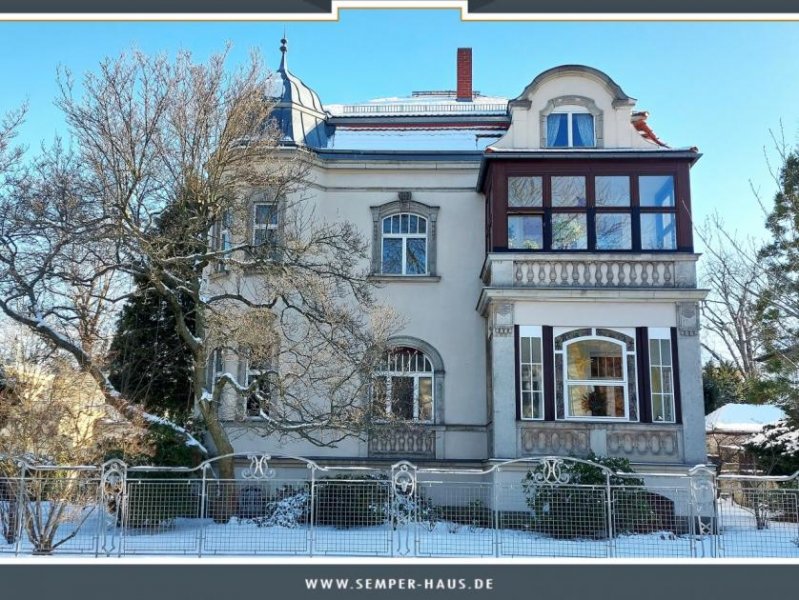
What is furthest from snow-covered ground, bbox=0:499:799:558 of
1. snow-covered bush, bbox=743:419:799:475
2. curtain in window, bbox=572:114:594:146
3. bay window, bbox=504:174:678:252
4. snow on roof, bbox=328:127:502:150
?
snow on roof, bbox=328:127:502:150

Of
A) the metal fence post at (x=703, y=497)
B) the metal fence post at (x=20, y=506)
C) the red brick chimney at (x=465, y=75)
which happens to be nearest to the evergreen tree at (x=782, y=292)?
the metal fence post at (x=703, y=497)

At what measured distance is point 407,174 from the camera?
2044 cm

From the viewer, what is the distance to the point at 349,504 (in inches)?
519

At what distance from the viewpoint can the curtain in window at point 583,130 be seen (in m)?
18.7

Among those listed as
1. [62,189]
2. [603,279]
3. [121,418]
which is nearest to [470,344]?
[603,279]

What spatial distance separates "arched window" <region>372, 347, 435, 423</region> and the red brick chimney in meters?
8.53

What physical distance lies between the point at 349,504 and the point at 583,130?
10662mm

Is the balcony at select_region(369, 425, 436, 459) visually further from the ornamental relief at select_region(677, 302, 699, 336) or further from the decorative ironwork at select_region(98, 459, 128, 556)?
the decorative ironwork at select_region(98, 459, 128, 556)

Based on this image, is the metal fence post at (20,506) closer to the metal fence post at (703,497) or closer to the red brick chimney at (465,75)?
the metal fence post at (703,497)

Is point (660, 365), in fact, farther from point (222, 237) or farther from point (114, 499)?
point (114, 499)

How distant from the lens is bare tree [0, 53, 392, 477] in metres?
14.9

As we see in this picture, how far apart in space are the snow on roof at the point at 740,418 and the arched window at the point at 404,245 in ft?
38.0

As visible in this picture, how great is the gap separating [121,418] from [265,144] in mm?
6253
